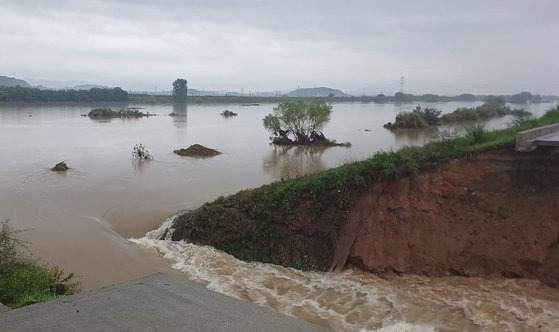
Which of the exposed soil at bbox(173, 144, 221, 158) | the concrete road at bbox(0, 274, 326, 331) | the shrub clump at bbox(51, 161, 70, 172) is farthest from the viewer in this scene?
the exposed soil at bbox(173, 144, 221, 158)

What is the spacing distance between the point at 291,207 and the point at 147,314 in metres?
6.12

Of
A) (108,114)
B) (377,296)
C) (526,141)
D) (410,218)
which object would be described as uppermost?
(526,141)

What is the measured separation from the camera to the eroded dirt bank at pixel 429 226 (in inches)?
426

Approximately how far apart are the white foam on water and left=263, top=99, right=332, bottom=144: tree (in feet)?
82.5

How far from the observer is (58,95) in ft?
305

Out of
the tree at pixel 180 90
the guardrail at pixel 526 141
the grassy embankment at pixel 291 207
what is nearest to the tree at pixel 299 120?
the grassy embankment at pixel 291 207

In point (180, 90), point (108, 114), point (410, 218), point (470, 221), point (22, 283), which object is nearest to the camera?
point (22, 283)

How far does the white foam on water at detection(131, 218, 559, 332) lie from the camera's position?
8523 mm

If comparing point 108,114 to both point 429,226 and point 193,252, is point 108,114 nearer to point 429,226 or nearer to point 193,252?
point 193,252

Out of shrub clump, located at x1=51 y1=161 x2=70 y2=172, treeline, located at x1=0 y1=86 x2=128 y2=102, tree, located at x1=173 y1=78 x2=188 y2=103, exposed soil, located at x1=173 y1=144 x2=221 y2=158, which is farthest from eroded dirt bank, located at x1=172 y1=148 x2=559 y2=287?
tree, located at x1=173 y1=78 x2=188 y2=103

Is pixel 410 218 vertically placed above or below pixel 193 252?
above

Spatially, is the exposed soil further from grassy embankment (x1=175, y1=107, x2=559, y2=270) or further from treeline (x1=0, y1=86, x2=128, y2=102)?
treeline (x1=0, y1=86, x2=128, y2=102)

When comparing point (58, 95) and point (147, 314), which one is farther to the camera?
point (58, 95)

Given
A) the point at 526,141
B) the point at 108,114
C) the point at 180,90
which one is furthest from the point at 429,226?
the point at 180,90
